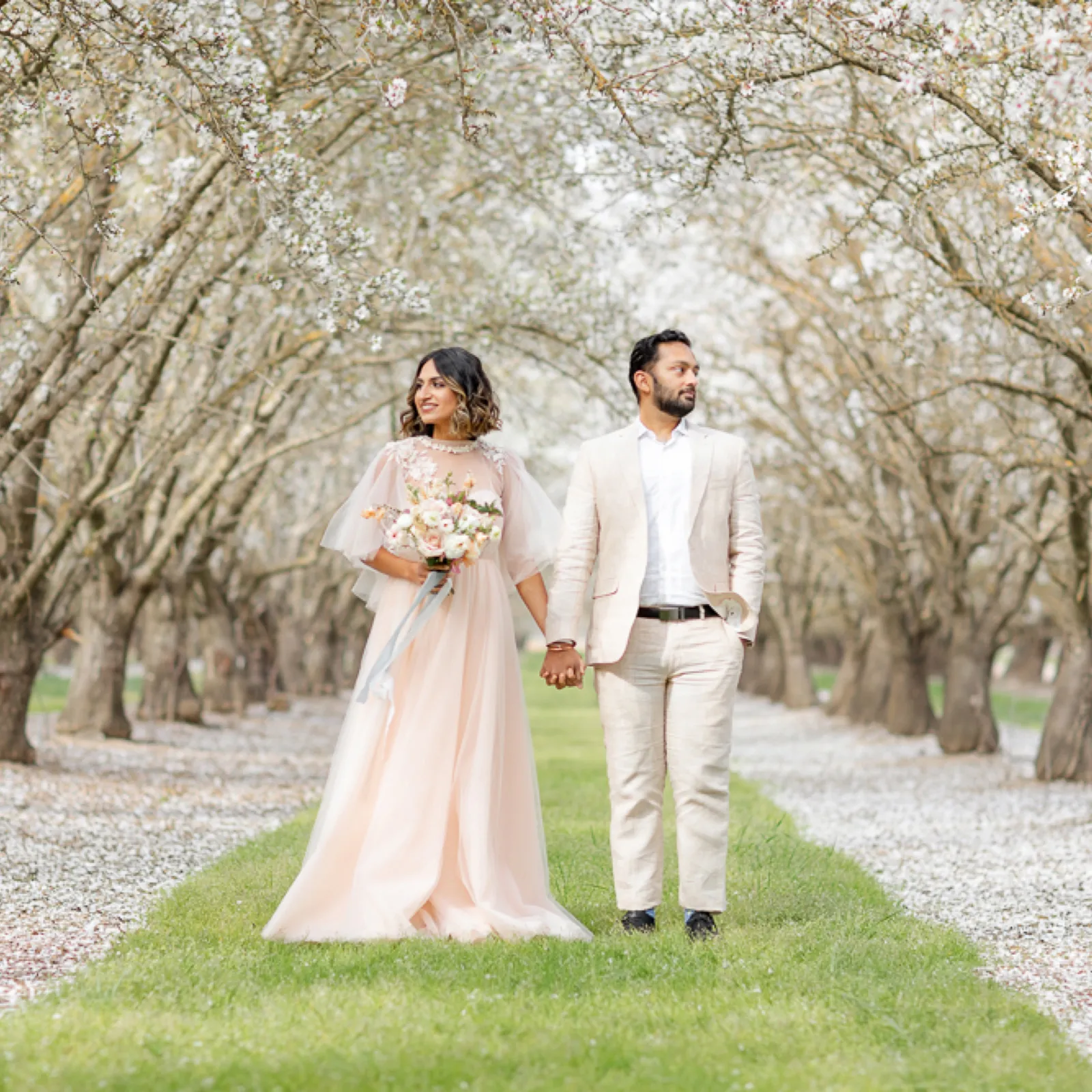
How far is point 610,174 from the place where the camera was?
10930 millimetres

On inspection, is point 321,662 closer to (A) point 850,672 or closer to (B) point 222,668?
(B) point 222,668

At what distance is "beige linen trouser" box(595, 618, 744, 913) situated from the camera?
6.34 metres

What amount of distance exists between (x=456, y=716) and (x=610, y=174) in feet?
18.2

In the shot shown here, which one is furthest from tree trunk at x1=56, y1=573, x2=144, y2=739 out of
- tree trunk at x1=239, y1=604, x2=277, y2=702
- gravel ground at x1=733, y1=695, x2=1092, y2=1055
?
tree trunk at x1=239, y1=604, x2=277, y2=702

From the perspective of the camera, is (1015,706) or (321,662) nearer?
(321,662)

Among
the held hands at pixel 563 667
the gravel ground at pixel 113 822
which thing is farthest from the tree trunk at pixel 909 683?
the held hands at pixel 563 667

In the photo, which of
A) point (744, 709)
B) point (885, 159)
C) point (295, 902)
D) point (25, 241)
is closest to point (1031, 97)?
point (885, 159)

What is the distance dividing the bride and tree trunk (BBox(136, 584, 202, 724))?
55.8 ft

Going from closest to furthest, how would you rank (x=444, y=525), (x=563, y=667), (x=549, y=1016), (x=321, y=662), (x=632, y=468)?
(x=549, y=1016) → (x=563, y=667) → (x=444, y=525) → (x=632, y=468) → (x=321, y=662)

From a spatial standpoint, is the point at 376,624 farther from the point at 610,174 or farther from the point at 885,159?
the point at 885,159

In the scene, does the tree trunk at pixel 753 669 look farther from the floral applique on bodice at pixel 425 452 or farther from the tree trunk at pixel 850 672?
the floral applique on bodice at pixel 425 452

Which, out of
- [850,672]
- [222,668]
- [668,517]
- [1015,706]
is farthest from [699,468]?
[1015,706]

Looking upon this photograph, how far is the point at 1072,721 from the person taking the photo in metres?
15.9

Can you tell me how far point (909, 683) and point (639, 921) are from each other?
18137mm
